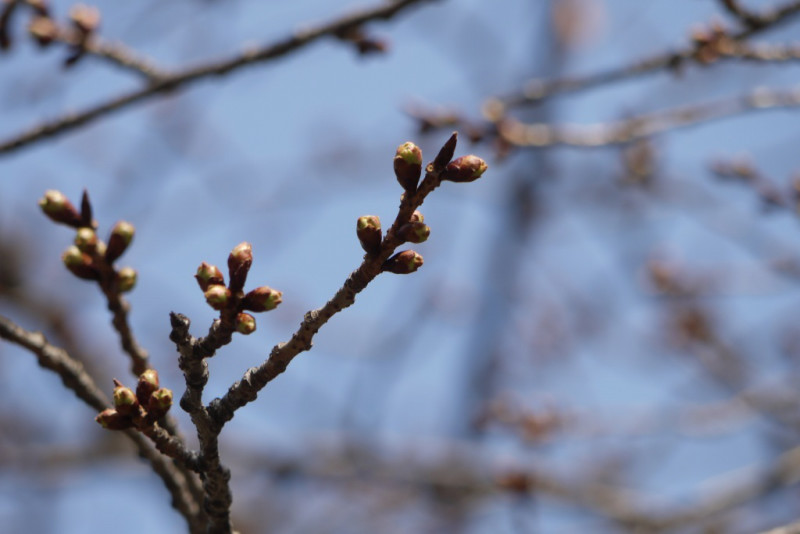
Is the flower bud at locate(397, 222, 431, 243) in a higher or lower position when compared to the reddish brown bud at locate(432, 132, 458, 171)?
lower

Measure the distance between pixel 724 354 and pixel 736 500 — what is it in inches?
67.7

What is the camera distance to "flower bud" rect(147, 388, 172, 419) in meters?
1.18

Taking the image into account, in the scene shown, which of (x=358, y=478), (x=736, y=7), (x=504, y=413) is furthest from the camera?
(x=358, y=478)

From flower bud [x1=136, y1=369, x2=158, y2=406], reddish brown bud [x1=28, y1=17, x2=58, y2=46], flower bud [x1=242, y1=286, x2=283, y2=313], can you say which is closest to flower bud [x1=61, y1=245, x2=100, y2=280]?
flower bud [x1=136, y1=369, x2=158, y2=406]

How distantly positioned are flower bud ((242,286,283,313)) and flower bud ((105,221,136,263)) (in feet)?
A: 1.14

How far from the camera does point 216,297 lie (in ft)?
3.64

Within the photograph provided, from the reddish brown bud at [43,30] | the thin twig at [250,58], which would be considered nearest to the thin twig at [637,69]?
the thin twig at [250,58]

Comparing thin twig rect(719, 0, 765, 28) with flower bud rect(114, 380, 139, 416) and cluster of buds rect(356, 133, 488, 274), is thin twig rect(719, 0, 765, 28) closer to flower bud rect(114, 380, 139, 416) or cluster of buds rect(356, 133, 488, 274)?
cluster of buds rect(356, 133, 488, 274)

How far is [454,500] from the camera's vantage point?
5.06m

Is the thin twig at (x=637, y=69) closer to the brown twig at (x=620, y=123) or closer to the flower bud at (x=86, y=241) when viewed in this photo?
the brown twig at (x=620, y=123)

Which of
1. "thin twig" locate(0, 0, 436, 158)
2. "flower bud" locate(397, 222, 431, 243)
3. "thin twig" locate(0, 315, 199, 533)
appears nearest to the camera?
"flower bud" locate(397, 222, 431, 243)

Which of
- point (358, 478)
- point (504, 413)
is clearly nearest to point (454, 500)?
point (358, 478)

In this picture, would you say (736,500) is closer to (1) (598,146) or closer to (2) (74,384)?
(1) (598,146)

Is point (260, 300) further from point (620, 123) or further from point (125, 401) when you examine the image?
point (620, 123)
